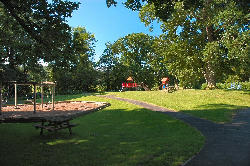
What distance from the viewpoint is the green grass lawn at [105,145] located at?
231 inches

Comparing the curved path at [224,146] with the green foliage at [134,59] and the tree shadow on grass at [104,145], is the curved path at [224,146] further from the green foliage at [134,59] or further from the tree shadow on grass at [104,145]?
the green foliage at [134,59]

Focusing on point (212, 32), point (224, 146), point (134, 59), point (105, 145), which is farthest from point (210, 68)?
point (134, 59)

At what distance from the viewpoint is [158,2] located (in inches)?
397

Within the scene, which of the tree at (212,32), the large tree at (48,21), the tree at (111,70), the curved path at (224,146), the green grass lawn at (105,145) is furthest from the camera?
the tree at (111,70)

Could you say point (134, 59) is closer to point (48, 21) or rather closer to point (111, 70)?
point (111, 70)

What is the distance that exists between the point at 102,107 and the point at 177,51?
1305cm

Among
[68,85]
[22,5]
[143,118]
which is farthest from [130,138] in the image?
[68,85]

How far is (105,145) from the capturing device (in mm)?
7402

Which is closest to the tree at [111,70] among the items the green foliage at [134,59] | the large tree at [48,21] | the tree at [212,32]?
the green foliage at [134,59]

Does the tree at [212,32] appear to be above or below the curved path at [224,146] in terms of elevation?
above

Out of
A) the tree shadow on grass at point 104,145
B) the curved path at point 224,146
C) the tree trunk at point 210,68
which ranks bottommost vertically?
the tree shadow on grass at point 104,145

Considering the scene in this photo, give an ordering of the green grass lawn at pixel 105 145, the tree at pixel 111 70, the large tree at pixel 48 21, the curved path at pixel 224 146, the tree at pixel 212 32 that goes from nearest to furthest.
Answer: the curved path at pixel 224 146 → the green grass lawn at pixel 105 145 → the large tree at pixel 48 21 → the tree at pixel 212 32 → the tree at pixel 111 70

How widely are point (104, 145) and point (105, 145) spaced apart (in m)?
0.04

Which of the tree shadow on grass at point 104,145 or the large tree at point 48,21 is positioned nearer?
the tree shadow on grass at point 104,145
